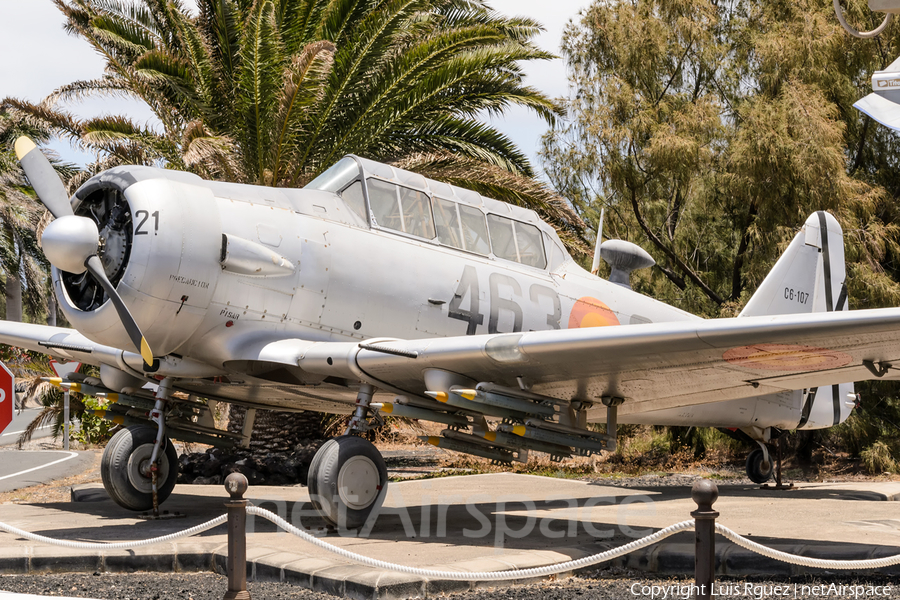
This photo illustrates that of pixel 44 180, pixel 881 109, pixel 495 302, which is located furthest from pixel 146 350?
pixel 881 109

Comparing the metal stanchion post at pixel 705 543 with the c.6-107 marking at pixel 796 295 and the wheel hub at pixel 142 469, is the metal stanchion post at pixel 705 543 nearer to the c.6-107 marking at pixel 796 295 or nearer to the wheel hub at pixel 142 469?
the wheel hub at pixel 142 469

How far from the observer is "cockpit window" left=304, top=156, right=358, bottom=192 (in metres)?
7.96

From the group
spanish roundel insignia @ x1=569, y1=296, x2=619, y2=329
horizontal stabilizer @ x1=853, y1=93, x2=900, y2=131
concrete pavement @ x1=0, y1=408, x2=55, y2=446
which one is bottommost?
concrete pavement @ x1=0, y1=408, x2=55, y2=446

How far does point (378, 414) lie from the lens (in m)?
7.50

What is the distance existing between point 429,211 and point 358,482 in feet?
9.13

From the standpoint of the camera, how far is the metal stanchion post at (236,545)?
4531 millimetres

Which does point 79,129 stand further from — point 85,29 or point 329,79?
point 329,79

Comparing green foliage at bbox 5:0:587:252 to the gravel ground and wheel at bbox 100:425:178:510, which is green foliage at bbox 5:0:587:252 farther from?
the gravel ground

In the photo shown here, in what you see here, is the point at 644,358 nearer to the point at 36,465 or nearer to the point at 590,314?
the point at 590,314

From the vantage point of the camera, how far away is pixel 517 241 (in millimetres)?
8820

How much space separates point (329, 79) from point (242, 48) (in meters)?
1.46

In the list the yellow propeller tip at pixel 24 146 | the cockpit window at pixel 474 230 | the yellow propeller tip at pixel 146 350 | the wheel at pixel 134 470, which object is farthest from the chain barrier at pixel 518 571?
the yellow propeller tip at pixel 24 146

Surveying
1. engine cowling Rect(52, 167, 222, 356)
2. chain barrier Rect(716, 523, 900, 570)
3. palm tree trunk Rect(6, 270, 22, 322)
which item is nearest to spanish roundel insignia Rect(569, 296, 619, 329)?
engine cowling Rect(52, 167, 222, 356)

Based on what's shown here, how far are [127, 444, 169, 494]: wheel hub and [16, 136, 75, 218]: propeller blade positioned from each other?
8.15 ft
